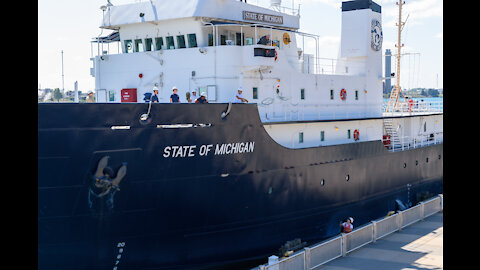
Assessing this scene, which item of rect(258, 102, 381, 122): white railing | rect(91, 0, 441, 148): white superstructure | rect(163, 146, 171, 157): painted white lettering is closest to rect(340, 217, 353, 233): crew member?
rect(91, 0, 441, 148): white superstructure

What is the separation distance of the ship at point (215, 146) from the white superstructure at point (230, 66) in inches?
1.6

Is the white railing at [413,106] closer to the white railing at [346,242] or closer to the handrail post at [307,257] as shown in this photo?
the white railing at [346,242]

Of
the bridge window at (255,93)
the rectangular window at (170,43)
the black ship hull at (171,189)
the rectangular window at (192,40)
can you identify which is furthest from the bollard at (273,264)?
the rectangular window at (170,43)

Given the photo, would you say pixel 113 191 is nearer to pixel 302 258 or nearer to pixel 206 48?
pixel 302 258

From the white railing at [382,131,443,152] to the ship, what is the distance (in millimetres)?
99

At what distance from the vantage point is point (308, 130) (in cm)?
1479

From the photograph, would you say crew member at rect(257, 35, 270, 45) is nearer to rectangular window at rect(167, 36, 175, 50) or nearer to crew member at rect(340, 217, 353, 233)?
rectangular window at rect(167, 36, 175, 50)

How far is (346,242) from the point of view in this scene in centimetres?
1266

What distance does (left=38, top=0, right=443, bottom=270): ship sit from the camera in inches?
384

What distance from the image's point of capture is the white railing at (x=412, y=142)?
19.1 metres

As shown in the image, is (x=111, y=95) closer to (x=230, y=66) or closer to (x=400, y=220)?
(x=230, y=66)

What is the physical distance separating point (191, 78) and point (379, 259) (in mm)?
6919

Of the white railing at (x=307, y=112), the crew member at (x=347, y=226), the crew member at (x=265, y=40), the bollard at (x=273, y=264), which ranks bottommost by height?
the crew member at (x=347, y=226)
